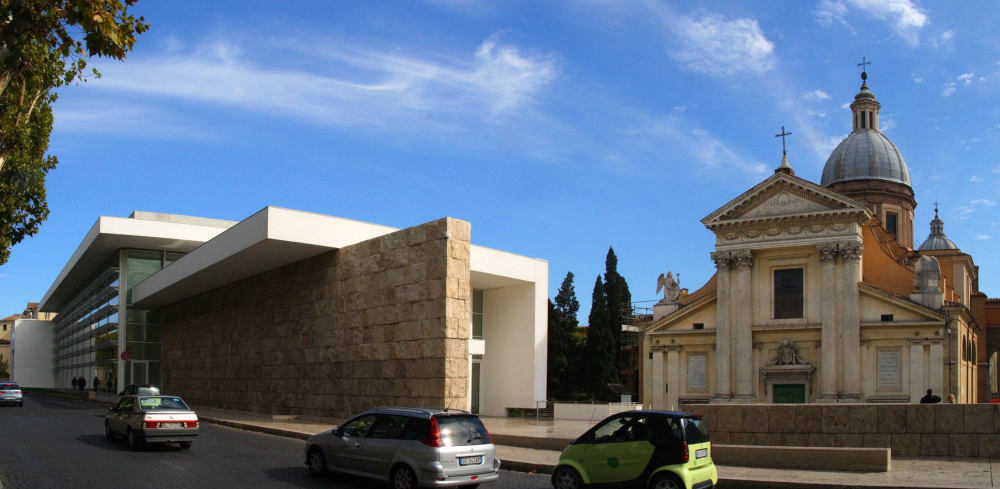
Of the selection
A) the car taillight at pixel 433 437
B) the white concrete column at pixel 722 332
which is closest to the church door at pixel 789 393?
the white concrete column at pixel 722 332

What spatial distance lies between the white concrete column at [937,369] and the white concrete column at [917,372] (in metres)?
0.37

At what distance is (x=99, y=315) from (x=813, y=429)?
160 feet

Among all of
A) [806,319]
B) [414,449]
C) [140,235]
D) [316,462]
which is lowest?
[316,462]

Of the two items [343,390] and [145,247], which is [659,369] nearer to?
[343,390]

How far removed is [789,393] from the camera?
42.5 m

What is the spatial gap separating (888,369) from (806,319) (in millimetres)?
4643

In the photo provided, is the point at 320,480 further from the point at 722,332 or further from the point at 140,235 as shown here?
the point at 722,332

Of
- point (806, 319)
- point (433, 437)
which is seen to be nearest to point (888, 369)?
point (806, 319)

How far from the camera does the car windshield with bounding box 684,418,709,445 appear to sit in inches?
465

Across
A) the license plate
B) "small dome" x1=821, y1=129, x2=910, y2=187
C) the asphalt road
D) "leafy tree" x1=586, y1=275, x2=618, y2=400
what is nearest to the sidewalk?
the asphalt road

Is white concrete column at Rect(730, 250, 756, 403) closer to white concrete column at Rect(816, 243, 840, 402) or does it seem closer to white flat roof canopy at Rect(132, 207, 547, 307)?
white concrete column at Rect(816, 243, 840, 402)

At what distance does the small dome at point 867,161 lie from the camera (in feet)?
193

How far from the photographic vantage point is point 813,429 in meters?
17.6

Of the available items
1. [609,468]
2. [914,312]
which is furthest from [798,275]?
[609,468]
